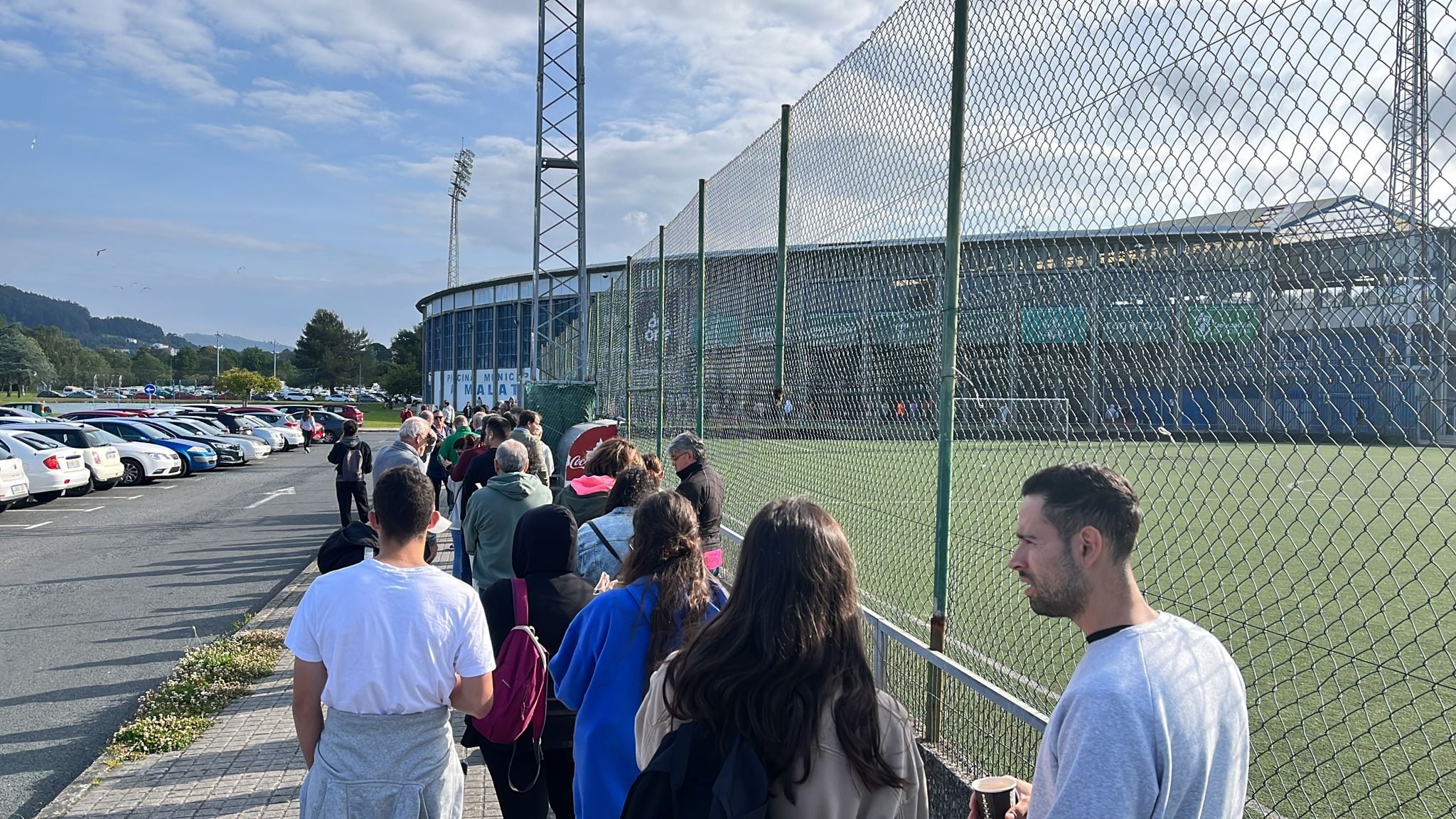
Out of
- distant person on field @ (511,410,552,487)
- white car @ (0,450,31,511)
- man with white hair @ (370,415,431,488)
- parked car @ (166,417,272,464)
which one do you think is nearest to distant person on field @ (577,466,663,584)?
distant person on field @ (511,410,552,487)

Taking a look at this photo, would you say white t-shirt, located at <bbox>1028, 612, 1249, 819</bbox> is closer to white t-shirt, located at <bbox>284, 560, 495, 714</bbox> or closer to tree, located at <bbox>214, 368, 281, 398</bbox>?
white t-shirt, located at <bbox>284, 560, 495, 714</bbox>

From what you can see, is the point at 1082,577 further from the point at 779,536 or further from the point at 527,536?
the point at 527,536

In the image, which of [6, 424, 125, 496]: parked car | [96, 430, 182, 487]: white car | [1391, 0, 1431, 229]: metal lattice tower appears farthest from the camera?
[96, 430, 182, 487]: white car

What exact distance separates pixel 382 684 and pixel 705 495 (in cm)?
282

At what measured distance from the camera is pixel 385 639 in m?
3.22

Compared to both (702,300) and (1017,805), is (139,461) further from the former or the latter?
(1017,805)

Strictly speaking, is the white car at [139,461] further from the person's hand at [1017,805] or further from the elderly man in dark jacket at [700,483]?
the person's hand at [1017,805]

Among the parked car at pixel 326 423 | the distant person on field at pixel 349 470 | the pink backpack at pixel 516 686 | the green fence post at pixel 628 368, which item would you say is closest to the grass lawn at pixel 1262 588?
the pink backpack at pixel 516 686

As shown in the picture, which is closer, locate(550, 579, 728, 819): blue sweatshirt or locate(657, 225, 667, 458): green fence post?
locate(550, 579, 728, 819): blue sweatshirt

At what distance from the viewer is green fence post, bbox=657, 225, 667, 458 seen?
9.90 m

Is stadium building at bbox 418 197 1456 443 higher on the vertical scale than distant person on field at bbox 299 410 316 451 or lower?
higher

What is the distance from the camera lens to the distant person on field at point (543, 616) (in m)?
4.02

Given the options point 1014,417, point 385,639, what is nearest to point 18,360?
point 385,639

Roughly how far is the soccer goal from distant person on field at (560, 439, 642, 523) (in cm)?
228
